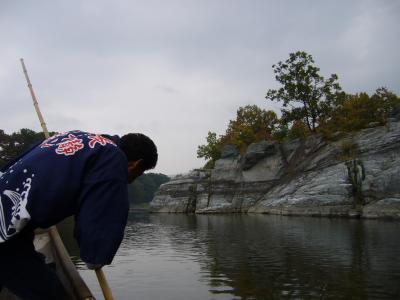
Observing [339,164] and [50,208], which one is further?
[339,164]

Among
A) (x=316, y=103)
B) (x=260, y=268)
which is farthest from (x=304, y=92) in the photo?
(x=260, y=268)

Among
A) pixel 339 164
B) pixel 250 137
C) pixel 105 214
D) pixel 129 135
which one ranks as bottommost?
pixel 105 214

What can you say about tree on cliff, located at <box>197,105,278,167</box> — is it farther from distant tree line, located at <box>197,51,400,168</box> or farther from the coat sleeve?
the coat sleeve

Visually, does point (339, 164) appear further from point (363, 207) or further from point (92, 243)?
point (92, 243)

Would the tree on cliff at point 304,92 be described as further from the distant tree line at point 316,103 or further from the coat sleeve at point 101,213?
the coat sleeve at point 101,213

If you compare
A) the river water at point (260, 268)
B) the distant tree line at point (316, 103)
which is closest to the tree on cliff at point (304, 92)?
the distant tree line at point (316, 103)

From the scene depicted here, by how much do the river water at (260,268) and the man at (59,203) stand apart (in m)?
8.52

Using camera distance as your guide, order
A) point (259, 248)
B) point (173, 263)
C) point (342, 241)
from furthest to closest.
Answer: point (342, 241) → point (259, 248) → point (173, 263)

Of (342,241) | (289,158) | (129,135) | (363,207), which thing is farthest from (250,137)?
(129,135)

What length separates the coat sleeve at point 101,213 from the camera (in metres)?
3.25

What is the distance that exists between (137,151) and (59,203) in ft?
2.69

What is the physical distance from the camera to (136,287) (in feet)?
42.9

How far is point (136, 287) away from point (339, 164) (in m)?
35.9

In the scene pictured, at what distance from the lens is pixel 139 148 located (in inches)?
151
